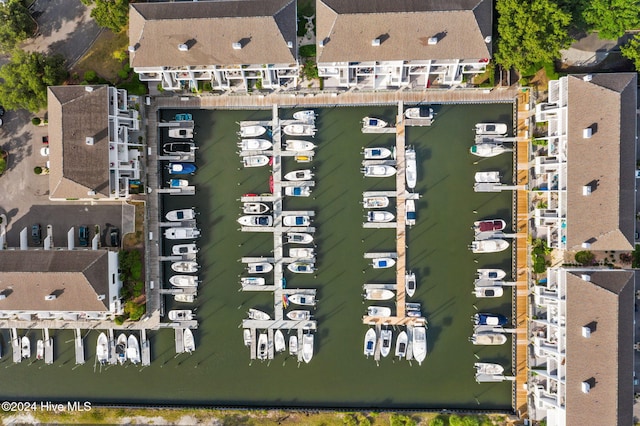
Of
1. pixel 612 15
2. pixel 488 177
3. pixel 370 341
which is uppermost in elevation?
pixel 612 15

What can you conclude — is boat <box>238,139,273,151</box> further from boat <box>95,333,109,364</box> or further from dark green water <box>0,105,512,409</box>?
boat <box>95,333,109,364</box>

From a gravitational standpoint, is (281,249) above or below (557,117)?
below

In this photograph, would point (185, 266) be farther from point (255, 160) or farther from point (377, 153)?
point (377, 153)

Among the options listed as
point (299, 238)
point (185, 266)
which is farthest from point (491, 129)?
point (185, 266)

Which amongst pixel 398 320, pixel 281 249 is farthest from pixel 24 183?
pixel 398 320

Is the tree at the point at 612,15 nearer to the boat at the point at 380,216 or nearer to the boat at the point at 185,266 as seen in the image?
the boat at the point at 380,216

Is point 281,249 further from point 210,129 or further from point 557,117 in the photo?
point 557,117
